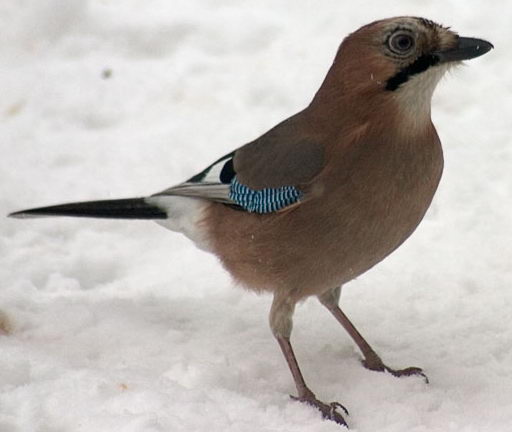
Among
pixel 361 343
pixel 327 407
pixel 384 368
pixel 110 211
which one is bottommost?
pixel 327 407

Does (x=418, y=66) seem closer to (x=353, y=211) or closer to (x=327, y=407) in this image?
(x=353, y=211)

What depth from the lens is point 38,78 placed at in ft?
21.0

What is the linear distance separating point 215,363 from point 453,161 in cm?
201

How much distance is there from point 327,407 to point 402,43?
124 cm

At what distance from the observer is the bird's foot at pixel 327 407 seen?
3.74m

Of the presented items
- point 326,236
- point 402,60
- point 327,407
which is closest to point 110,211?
point 326,236

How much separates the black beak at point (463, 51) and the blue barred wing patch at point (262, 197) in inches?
25.8

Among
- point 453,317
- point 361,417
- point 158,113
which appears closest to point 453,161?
point 453,317

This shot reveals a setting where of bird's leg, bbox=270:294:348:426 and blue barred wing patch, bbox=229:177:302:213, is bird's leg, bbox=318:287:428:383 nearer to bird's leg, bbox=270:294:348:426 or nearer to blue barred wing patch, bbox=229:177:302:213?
bird's leg, bbox=270:294:348:426

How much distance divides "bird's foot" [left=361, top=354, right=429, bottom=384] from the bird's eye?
118cm

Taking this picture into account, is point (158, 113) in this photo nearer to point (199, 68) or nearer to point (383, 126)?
point (199, 68)

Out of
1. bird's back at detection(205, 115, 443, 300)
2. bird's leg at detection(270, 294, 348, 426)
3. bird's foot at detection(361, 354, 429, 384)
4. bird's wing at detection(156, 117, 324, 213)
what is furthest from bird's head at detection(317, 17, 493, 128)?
bird's foot at detection(361, 354, 429, 384)

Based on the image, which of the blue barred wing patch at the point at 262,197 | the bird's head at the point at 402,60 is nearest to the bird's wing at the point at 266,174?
the blue barred wing patch at the point at 262,197

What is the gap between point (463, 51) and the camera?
11.9ft
